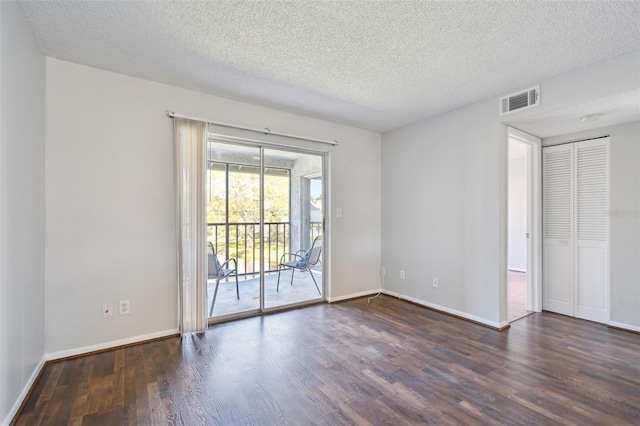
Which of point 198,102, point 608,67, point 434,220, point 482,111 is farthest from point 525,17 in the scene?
point 198,102

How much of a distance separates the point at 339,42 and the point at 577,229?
11.2ft

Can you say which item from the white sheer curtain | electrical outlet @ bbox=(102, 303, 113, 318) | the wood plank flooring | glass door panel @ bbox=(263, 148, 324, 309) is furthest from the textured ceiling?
the wood plank flooring

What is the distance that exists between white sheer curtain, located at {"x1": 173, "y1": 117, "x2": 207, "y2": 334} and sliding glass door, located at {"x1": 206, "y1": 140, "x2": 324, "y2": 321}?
22cm

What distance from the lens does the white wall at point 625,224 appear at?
117 inches

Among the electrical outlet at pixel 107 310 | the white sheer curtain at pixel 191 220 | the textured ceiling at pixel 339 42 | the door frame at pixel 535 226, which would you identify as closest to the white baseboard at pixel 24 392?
the electrical outlet at pixel 107 310

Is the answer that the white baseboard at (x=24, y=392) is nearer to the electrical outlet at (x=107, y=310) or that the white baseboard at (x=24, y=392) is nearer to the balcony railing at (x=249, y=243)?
the electrical outlet at (x=107, y=310)

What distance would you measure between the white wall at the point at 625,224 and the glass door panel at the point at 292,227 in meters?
3.17

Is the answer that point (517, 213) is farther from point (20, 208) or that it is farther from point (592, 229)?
point (20, 208)

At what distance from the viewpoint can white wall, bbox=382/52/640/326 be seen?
2.65 meters

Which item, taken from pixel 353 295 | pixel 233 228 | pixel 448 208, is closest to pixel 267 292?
pixel 233 228

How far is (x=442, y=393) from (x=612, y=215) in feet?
9.17

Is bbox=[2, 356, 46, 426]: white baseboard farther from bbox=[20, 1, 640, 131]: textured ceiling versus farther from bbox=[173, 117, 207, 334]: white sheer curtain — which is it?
bbox=[20, 1, 640, 131]: textured ceiling

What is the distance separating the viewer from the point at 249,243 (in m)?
3.50

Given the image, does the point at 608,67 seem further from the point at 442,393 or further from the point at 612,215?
the point at 442,393
